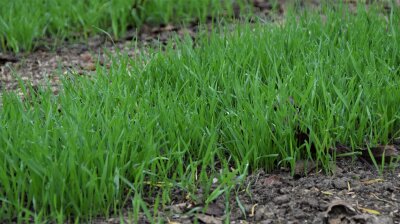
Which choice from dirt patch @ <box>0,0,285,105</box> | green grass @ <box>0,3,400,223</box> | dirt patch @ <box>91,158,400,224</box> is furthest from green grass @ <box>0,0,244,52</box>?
dirt patch @ <box>91,158,400,224</box>

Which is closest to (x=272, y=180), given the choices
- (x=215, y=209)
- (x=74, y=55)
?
(x=215, y=209)

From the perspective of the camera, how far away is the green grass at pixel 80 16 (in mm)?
4609

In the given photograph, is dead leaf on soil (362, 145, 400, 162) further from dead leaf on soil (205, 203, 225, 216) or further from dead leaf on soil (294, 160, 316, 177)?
dead leaf on soil (205, 203, 225, 216)

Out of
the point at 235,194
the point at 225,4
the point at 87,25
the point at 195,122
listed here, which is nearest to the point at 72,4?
the point at 87,25

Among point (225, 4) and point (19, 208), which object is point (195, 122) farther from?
point (225, 4)

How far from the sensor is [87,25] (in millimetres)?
4801

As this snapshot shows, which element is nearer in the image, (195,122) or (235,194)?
(235,194)

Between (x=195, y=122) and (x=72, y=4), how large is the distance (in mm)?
2263

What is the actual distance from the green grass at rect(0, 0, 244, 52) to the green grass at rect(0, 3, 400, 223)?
1.09 meters

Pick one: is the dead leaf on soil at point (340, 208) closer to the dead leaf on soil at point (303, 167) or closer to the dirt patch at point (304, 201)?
the dirt patch at point (304, 201)

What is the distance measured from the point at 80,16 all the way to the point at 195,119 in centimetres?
205

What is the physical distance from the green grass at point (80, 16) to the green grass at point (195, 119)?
3.58ft

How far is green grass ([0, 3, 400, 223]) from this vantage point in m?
2.55

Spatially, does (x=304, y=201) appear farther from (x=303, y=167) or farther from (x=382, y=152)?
(x=382, y=152)
